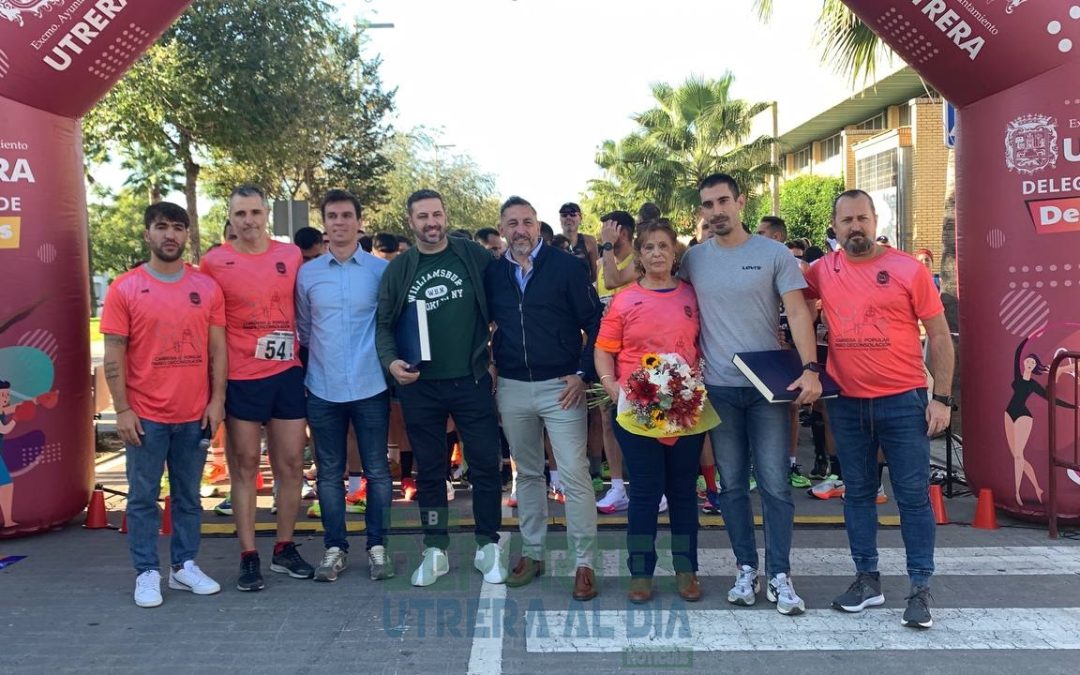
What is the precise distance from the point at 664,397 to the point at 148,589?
307 cm

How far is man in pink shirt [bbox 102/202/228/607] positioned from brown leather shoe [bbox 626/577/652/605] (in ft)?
7.92

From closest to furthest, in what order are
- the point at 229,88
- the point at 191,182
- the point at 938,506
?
the point at 938,506 → the point at 229,88 → the point at 191,182

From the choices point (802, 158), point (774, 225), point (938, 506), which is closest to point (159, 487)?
point (938, 506)

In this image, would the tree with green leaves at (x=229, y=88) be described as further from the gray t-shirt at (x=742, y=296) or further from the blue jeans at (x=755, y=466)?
the blue jeans at (x=755, y=466)

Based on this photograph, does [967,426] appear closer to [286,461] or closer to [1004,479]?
[1004,479]

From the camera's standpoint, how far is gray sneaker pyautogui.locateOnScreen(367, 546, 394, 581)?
17.3 ft

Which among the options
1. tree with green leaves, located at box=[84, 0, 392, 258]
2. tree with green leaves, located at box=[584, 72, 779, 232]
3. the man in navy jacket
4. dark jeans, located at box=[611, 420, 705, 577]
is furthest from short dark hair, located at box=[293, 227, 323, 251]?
tree with green leaves, located at box=[584, 72, 779, 232]

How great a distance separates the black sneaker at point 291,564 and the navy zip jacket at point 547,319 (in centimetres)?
171

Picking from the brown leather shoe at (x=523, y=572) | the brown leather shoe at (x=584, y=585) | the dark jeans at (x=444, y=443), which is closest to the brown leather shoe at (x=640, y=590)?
the brown leather shoe at (x=584, y=585)

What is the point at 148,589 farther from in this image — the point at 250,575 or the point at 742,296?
the point at 742,296

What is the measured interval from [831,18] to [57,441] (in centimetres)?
1002

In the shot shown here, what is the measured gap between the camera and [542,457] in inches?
209

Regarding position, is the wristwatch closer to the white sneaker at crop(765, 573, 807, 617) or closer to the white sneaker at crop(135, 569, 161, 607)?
the white sneaker at crop(765, 573, 807, 617)

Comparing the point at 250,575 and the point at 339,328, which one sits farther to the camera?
the point at 339,328
